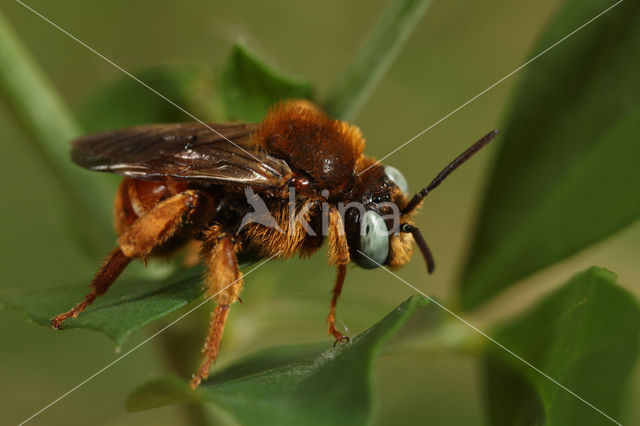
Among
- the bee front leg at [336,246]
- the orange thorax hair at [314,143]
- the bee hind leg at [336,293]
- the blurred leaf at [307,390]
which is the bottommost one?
the bee hind leg at [336,293]

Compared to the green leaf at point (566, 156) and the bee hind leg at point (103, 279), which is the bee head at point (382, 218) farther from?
the bee hind leg at point (103, 279)

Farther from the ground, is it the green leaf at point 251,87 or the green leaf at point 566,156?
the green leaf at point 566,156

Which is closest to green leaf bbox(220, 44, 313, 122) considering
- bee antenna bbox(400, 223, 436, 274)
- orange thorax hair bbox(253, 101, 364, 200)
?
orange thorax hair bbox(253, 101, 364, 200)

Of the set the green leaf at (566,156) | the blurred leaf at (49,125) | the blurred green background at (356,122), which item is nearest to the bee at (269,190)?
the blurred leaf at (49,125)

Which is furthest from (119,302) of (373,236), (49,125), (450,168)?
(450,168)

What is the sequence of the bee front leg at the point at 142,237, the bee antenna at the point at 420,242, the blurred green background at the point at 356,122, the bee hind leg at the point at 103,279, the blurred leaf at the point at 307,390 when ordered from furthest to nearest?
1. the blurred green background at the point at 356,122
2. the bee antenna at the point at 420,242
3. the bee front leg at the point at 142,237
4. the bee hind leg at the point at 103,279
5. the blurred leaf at the point at 307,390

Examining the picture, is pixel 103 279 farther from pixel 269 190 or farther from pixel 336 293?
pixel 336 293

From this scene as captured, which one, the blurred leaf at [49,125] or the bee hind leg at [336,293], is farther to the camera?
the blurred leaf at [49,125]

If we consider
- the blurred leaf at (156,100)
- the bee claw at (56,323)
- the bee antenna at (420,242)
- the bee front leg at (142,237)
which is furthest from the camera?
the blurred leaf at (156,100)
